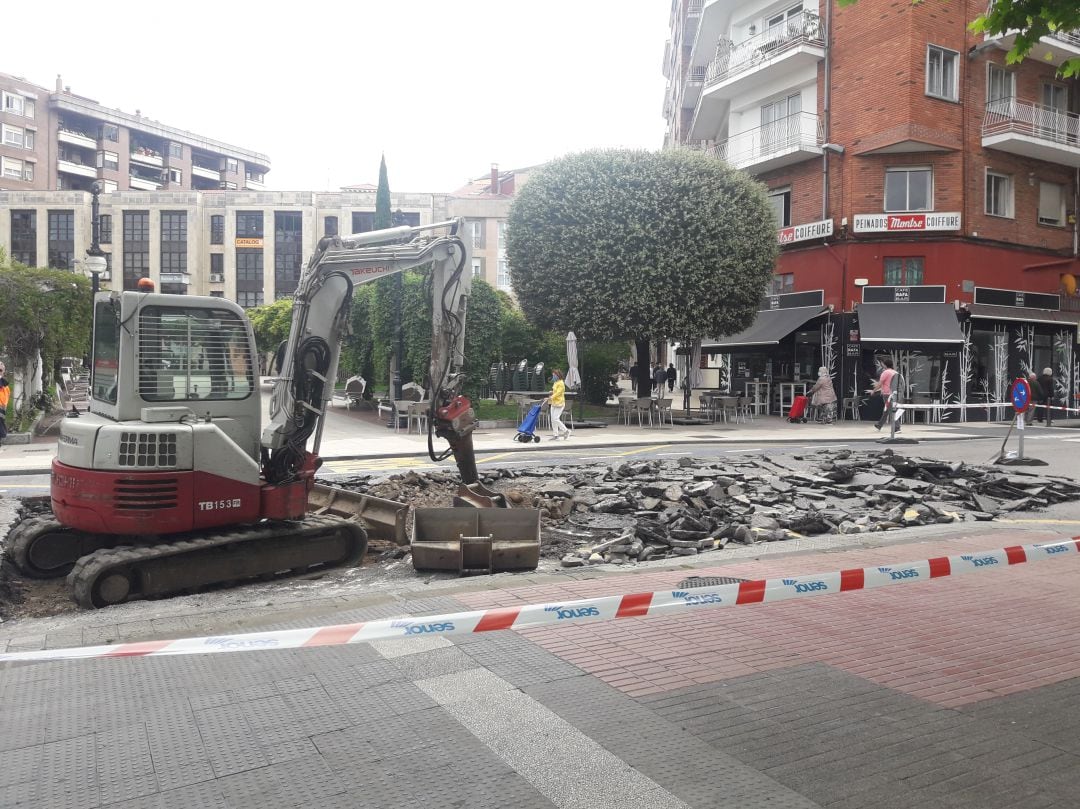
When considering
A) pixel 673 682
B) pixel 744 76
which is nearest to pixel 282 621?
pixel 673 682

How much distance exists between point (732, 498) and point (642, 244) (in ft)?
51.5

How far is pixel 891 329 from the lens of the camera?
27.4 metres

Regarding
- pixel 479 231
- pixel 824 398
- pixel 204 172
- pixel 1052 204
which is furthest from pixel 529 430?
pixel 204 172

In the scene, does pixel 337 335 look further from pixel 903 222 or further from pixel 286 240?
pixel 286 240

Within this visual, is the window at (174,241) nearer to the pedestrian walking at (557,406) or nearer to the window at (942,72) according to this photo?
the pedestrian walking at (557,406)

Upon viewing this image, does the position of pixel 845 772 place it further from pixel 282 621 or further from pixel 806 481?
pixel 806 481

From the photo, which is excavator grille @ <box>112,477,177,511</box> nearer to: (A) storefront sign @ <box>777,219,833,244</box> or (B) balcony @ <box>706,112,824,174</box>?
(B) balcony @ <box>706,112,824,174</box>

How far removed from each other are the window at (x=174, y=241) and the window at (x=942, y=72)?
2616 inches

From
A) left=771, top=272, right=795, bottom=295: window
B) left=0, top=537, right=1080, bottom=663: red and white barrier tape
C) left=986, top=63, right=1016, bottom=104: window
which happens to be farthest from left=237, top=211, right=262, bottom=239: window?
left=0, top=537, right=1080, bottom=663: red and white barrier tape

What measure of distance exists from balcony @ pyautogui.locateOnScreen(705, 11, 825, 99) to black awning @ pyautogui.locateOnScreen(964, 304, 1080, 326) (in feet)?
32.9

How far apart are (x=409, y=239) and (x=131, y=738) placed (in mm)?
6224

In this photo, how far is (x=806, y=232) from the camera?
29547 mm

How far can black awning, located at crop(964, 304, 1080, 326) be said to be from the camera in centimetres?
2802

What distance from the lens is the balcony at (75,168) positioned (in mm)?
80375
